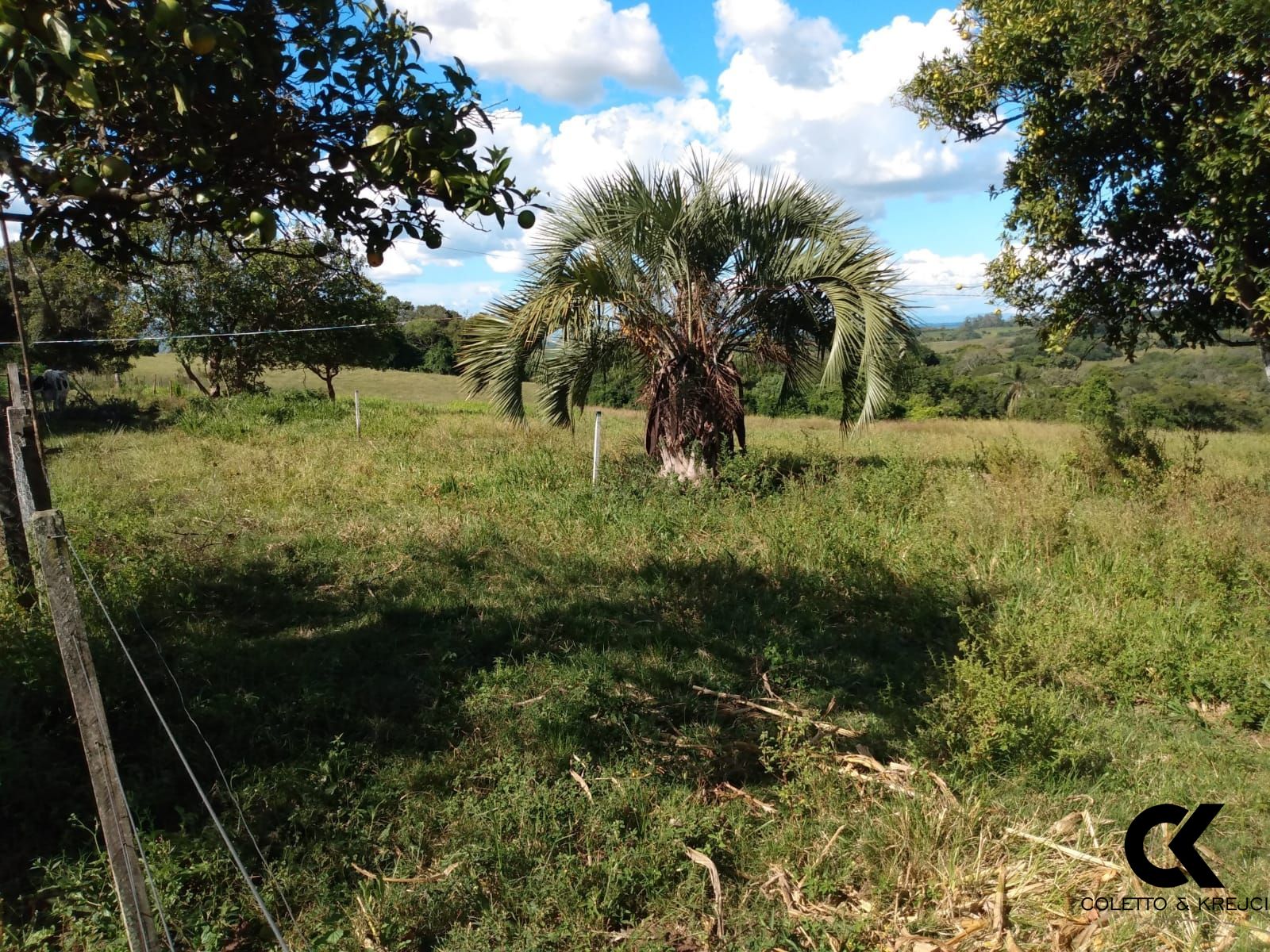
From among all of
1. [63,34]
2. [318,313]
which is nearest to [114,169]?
[63,34]

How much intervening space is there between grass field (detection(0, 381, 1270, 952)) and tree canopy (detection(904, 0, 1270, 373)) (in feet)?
6.39

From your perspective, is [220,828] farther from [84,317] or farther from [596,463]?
[84,317]

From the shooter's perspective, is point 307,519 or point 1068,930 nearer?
point 1068,930

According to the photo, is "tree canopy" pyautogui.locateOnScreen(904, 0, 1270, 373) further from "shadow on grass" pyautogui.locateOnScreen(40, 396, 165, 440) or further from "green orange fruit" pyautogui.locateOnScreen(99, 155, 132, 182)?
"shadow on grass" pyautogui.locateOnScreen(40, 396, 165, 440)

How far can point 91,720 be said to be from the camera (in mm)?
1886

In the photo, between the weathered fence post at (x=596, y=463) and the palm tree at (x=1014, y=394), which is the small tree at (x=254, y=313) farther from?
the palm tree at (x=1014, y=394)

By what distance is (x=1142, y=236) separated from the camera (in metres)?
7.93

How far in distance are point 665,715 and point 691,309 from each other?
17.6 ft

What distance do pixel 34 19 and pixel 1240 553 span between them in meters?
7.67

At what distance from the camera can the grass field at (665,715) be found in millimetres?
2650

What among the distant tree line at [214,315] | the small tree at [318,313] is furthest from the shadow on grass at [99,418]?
the small tree at [318,313]

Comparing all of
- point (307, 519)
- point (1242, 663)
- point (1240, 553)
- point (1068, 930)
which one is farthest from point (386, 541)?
point (1240, 553)

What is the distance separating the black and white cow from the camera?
14.7 m

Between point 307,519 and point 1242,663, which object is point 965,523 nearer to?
point 1242,663
